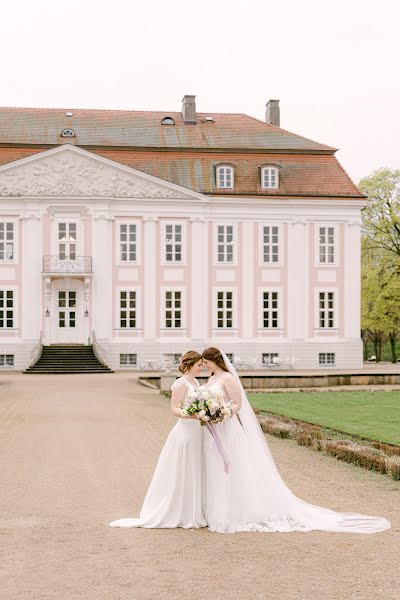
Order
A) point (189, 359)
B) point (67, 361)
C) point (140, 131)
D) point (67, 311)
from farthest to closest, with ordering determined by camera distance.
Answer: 1. point (140, 131)
2. point (67, 311)
3. point (67, 361)
4. point (189, 359)

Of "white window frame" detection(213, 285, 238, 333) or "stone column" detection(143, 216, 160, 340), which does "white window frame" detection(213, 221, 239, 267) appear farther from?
"stone column" detection(143, 216, 160, 340)

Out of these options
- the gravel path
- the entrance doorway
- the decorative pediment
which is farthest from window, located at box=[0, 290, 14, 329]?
the gravel path

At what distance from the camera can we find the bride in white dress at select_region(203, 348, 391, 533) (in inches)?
360

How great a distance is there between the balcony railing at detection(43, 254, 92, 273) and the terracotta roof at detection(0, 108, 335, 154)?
5.98 m

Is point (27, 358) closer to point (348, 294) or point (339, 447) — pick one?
point (348, 294)

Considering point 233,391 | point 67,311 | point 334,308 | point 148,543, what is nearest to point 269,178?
point 334,308

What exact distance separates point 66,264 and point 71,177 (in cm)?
443

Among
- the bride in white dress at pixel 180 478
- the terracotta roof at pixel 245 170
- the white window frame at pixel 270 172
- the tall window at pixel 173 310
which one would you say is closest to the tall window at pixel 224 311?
the tall window at pixel 173 310

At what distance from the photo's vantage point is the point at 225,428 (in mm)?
9656

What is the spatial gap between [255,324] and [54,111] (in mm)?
16452

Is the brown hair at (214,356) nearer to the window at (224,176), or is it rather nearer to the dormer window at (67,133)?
the window at (224,176)

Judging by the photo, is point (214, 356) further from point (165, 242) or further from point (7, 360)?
point (165, 242)

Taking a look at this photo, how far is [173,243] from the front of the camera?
51.4 metres

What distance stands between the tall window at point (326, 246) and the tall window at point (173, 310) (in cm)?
793
